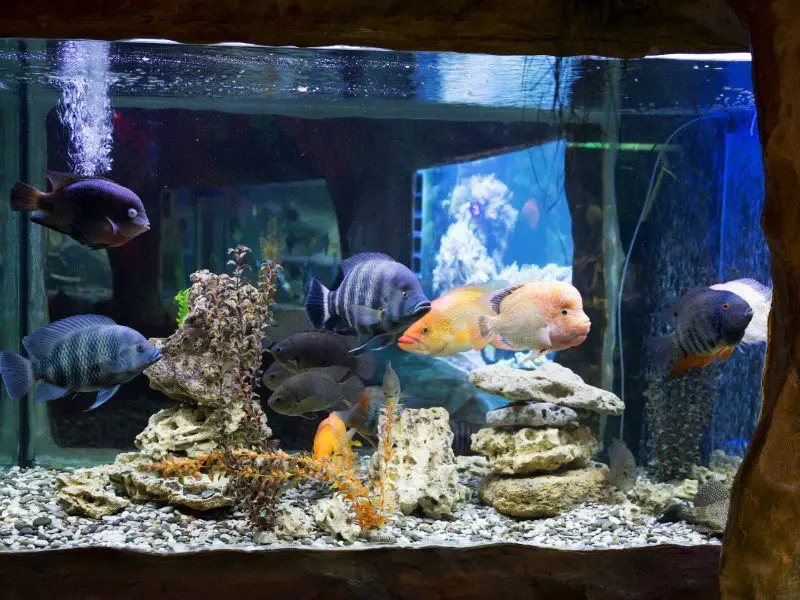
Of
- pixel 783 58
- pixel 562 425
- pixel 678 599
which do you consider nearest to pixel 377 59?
pixel 562 425

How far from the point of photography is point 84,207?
12.5ft

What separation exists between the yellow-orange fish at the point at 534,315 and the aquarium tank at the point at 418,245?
2cm

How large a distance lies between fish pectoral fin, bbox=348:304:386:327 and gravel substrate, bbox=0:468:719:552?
1257 millimetres

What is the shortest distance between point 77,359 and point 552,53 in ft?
9.66

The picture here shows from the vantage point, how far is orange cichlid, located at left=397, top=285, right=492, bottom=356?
492 centimetres

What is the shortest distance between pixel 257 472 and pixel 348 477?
0.53 metres

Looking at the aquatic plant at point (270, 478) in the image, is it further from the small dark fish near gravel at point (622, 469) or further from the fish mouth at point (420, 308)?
the small dark fish near gravel at point (622, 469)

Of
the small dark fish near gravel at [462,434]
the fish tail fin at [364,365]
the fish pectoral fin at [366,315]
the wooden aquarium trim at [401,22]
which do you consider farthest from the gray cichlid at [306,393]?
the wooden aquarium trim at [401,22]

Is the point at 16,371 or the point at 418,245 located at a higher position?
the point at 418,245

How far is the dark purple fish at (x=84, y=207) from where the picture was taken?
12.3 ft

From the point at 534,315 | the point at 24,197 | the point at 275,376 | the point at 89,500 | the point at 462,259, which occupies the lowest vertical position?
the point at 89,500

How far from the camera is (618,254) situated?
7.11m

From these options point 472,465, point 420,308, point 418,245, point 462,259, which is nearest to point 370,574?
point 420,308

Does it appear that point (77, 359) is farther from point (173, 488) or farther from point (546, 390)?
point (546, 390)
